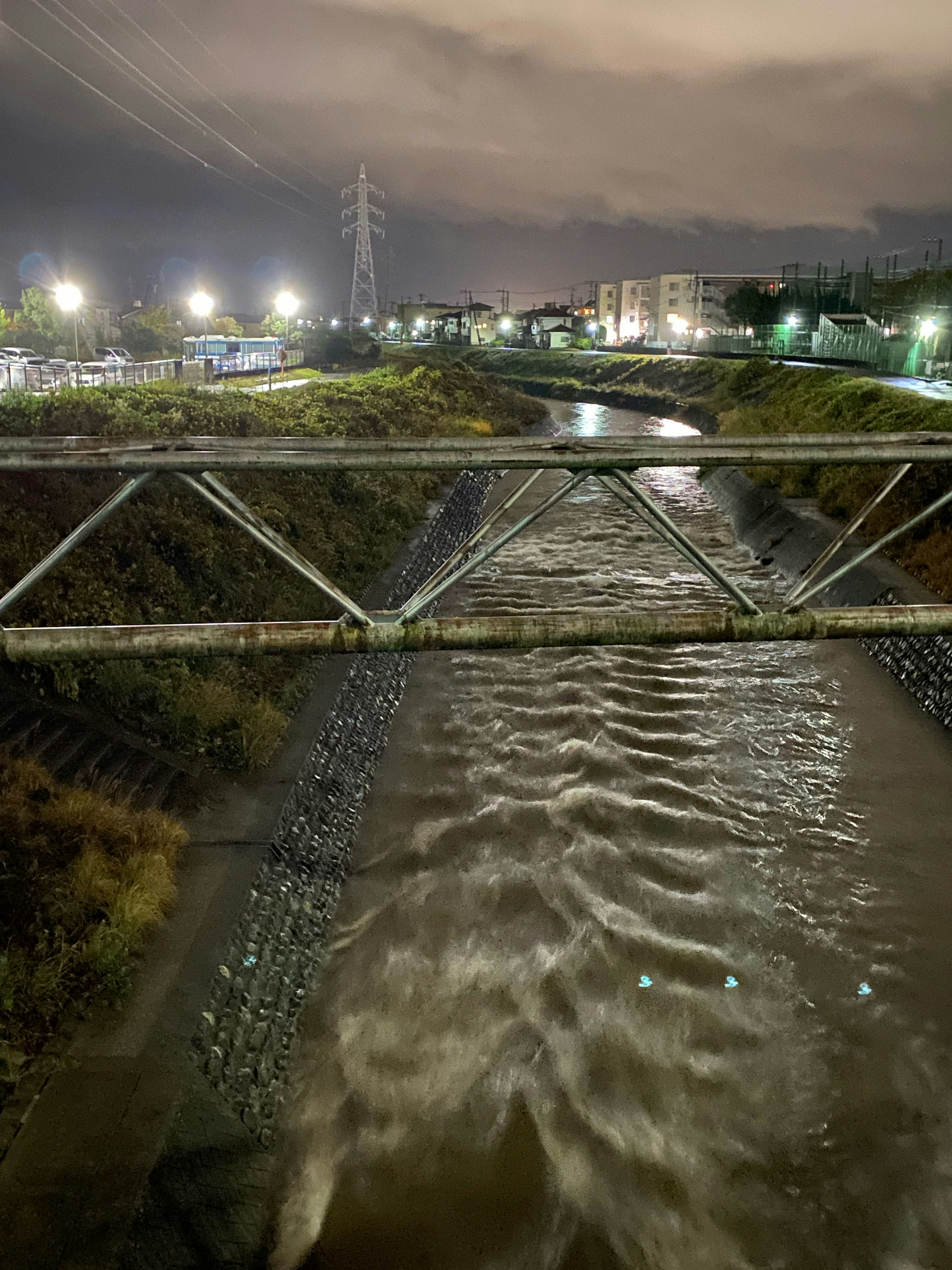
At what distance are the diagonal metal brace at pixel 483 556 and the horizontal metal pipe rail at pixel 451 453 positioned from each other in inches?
10.5

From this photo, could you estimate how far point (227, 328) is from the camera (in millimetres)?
128750

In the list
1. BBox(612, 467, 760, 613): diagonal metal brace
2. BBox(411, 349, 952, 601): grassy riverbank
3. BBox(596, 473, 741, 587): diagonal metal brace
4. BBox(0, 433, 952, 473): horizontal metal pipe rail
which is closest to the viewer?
BBox(0, 433, 952, 473): horizontal metal pipe rail

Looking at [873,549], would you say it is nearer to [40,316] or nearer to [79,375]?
[79,375]

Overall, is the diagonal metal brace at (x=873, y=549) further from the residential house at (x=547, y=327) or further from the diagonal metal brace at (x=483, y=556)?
the residential house at (x=547, y=327)

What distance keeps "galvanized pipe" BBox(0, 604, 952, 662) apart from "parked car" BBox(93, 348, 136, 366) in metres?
49.1

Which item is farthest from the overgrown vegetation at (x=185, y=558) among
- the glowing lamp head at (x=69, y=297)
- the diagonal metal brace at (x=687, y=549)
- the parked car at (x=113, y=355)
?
the parked car at (x=113, y=355)

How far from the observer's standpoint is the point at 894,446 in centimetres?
621

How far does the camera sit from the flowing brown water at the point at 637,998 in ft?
24.9

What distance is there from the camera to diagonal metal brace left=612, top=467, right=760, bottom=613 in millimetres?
6008

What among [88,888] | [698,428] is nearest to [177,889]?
[88,888]

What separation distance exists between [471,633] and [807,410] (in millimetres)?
31016

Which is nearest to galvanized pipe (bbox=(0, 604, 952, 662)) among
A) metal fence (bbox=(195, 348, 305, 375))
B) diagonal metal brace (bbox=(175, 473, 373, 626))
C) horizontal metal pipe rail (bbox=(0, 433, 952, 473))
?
diagonal metal brace (bbox=(175, 473, 373, 626))

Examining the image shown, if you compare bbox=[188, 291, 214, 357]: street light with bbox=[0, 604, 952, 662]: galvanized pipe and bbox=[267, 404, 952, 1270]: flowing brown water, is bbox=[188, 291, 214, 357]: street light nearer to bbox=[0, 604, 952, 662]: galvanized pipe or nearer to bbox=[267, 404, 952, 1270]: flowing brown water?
bbox=[267, 404, 952, 1270]: flowing brown water

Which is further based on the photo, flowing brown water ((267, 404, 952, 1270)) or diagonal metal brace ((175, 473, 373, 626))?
flowing brown water ((267, 404, 952, 1270))
